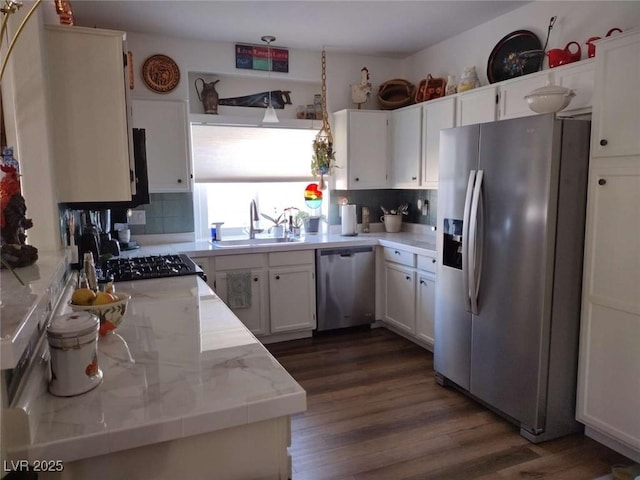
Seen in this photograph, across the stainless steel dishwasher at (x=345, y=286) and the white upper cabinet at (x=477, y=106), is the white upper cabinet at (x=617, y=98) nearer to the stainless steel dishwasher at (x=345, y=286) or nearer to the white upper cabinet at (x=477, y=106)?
the white upper cabinet at (x=477, y=106)

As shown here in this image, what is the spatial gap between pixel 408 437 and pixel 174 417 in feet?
6.07

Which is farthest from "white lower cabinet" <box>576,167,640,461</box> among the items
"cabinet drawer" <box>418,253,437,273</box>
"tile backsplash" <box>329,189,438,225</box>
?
"tile backsplash" <box>329,189,438,225</box>

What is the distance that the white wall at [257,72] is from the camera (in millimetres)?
3787

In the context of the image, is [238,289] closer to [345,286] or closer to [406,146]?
[345,286]

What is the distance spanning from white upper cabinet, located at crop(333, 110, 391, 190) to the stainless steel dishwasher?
704 millimetres

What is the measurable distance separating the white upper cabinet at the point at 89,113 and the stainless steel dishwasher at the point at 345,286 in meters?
2.14

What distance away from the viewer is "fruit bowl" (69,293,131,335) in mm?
1510

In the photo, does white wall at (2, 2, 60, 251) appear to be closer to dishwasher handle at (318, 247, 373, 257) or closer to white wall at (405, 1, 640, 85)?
dishwasher handle at (318, 247, 373, 257)

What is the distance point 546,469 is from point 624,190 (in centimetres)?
141

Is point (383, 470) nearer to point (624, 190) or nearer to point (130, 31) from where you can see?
point (624, 190)

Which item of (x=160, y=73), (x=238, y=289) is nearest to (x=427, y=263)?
(x=238, y=289)

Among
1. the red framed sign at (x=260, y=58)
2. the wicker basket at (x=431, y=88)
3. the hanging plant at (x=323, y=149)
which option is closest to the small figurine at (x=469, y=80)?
the wicker basket at (x=431, y=88)

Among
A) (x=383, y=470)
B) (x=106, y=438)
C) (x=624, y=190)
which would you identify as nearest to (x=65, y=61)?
(x=106, y=438)

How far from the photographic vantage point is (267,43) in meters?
4.03
